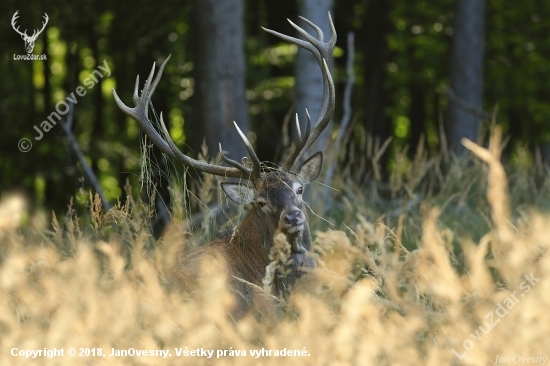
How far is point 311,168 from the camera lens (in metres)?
6.19

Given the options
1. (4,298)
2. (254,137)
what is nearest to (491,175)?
(4,298)

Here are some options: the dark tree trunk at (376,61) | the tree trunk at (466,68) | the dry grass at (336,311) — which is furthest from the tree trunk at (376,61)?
the dry grass at (336,311)

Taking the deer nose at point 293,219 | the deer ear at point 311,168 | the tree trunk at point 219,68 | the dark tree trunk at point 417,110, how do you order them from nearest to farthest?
1. the deer nose at point 293,219
2. the deer ear at point 311,168
3. the tree trunk at point 219,68
4. the dark tree trunk at point 417,110

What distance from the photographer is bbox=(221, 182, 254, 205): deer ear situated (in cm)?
580

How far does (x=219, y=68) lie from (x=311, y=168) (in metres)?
3.43

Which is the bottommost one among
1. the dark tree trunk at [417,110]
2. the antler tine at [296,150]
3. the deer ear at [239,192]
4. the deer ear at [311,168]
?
the dark tree trunk at [417,110]

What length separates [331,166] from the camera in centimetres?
823

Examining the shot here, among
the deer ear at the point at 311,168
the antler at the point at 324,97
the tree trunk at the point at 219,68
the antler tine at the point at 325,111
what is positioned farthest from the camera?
the tree trunk at the point at 219,68

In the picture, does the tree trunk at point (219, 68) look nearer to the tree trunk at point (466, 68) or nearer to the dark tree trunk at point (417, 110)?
the tree trunk at point (466, 68)

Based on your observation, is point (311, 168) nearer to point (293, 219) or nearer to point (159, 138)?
point (293, 219)

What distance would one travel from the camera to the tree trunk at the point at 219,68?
365 inches

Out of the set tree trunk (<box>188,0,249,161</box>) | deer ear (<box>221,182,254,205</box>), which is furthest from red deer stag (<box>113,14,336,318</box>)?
tree trunk (<box>188,0,249,161</box>)

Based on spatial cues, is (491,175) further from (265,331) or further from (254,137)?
(254,137)

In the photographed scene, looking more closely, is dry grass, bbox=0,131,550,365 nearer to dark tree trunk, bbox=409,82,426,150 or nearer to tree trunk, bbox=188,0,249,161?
tree trunk, bbox=188,0,249,161
